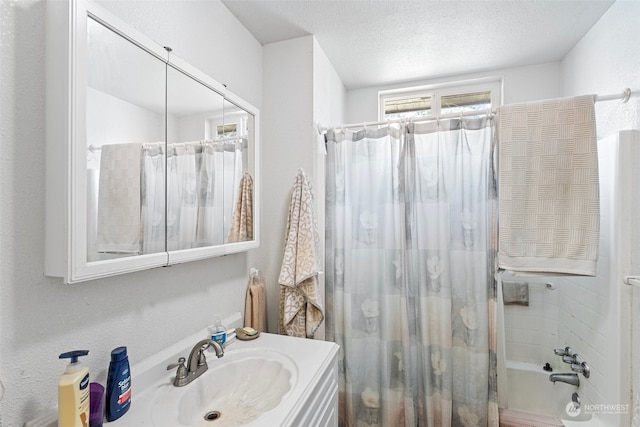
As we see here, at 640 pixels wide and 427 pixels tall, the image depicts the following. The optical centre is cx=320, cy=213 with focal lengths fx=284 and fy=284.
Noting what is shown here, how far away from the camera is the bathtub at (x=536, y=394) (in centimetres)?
174

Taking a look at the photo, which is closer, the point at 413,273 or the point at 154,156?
the point at 154,156

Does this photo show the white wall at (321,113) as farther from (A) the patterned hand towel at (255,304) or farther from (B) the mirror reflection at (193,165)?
(B) the mirror reflection at (193,165)

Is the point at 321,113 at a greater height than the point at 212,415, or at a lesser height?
greater

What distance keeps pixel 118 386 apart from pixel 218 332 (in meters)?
0.46

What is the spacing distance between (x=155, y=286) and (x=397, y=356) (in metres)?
1.36

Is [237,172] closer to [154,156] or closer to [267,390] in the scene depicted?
[154,156]

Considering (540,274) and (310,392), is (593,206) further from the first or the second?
(310,392)

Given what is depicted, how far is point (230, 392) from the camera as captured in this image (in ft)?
3.54

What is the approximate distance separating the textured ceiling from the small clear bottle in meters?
1.56

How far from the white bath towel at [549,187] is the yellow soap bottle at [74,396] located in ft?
5.54

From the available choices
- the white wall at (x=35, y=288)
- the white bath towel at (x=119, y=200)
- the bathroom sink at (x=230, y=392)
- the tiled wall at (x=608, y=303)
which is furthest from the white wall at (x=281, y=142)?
the tiled wall at (x=608, y=303)

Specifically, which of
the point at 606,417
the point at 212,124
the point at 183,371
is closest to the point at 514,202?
the point at 606,417

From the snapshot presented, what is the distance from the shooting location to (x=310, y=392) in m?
0.95

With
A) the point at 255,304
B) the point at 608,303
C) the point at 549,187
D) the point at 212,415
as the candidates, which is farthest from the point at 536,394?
the point at 212,415
